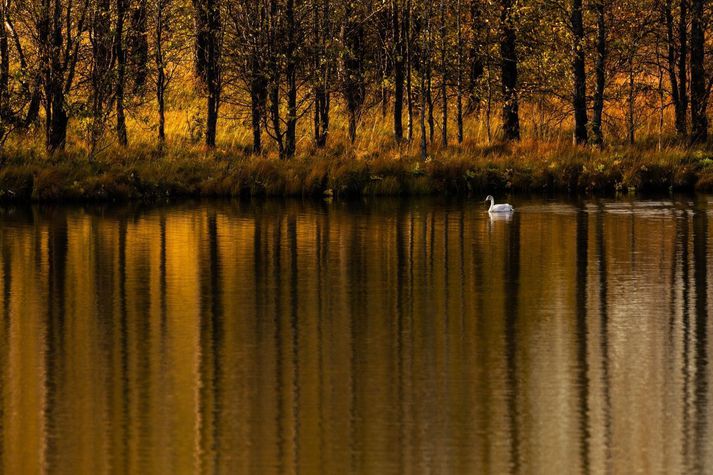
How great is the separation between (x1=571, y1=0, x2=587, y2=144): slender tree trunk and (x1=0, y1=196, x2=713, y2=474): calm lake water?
528 inches

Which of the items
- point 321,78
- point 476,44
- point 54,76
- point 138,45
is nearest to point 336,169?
point 321,78

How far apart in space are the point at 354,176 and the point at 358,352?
21326 millimetres

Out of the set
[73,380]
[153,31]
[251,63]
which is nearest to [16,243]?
[73,380]

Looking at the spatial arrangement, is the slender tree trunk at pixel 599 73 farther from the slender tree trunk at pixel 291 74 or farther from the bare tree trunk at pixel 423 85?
the slender tree trunk at pixel 291 74

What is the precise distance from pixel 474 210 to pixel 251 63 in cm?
1038

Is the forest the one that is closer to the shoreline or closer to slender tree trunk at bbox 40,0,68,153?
slender tree trunk at bbox 40,0,68,153

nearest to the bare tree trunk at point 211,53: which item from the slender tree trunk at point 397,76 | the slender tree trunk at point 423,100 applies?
the slender tree trunk at point 397,76

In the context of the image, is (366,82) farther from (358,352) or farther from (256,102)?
(358,352)

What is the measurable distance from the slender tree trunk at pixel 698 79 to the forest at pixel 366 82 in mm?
40

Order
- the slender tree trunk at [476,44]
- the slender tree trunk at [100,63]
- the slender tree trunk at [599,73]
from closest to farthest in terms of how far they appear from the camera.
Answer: the slender tree trunk at [100,63]
the slender tree trunk at [599,73]
the slender tree trunk at [476,44]

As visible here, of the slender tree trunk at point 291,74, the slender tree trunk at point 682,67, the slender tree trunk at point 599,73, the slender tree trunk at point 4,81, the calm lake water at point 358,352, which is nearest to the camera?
the calm lake water at point 358,352


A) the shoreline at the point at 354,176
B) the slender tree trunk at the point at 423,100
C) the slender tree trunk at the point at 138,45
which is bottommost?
the shoreline at the point at 354,176

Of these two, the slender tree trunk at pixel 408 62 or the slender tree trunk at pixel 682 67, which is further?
the slender tree trunk at pixel 682 67

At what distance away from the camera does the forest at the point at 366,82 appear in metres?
38.4
